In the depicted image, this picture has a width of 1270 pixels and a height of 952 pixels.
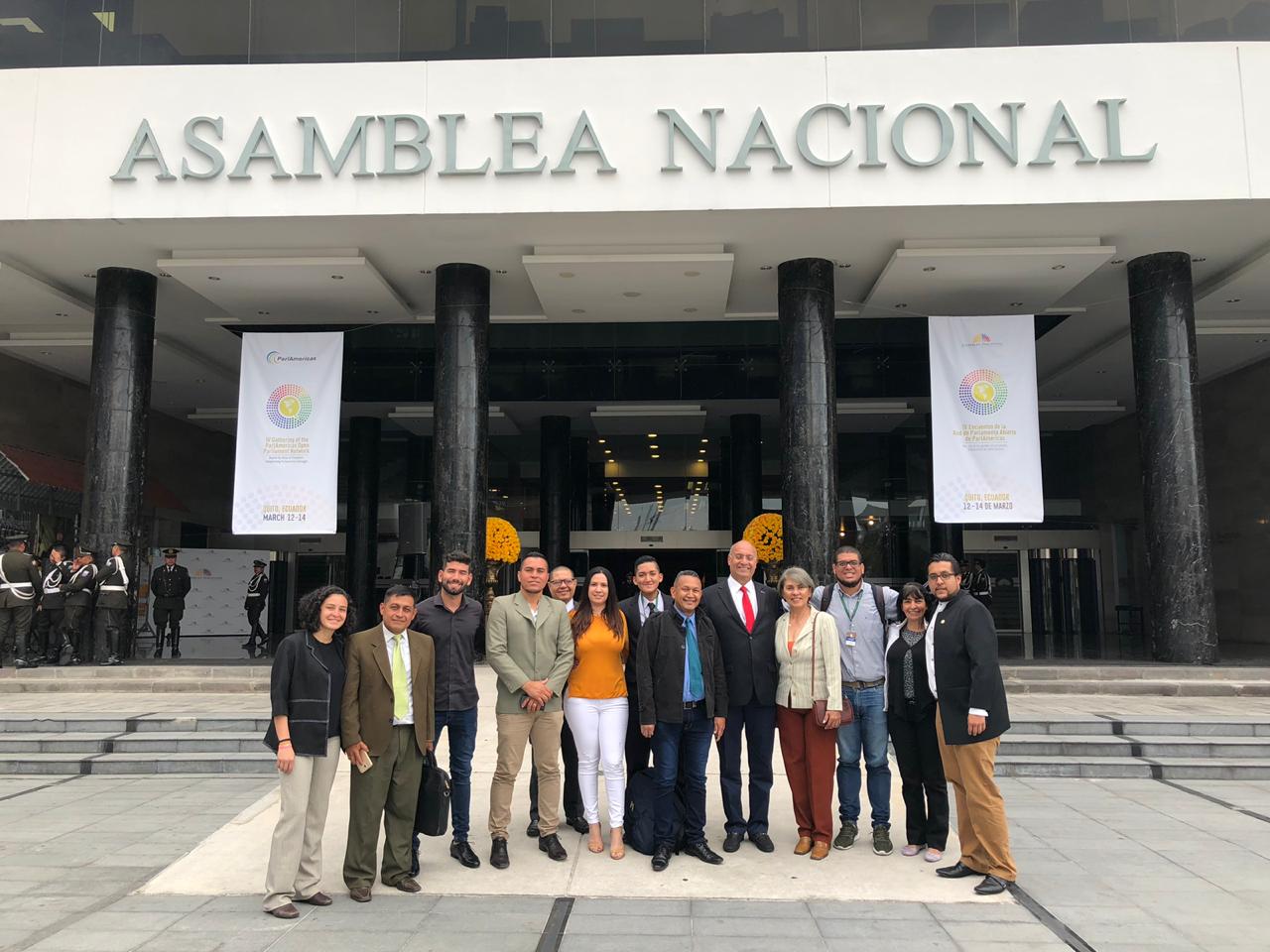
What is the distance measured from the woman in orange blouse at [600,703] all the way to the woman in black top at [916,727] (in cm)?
158

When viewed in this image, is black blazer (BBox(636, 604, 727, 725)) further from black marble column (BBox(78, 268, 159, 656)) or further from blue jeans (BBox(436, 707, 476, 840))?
black marble column (BBox(78, 268, 159, 656))

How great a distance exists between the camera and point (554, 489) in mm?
19219

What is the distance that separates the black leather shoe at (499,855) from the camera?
194 inches

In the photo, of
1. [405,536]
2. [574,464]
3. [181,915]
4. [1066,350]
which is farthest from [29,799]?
[1066,350]

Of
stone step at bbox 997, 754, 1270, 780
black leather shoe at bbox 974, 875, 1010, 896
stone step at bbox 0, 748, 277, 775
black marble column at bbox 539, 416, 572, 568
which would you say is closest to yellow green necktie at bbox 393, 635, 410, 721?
black leather shoe at bbox 974, 875, 1010, 896

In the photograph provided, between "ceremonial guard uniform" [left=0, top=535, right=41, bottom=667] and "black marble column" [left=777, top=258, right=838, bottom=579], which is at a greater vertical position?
"black marble column" [left=777, top=258, right=838, bottom=579]

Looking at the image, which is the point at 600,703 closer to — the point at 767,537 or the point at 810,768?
the point at 810,768

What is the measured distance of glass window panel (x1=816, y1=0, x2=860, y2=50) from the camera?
1022 cm

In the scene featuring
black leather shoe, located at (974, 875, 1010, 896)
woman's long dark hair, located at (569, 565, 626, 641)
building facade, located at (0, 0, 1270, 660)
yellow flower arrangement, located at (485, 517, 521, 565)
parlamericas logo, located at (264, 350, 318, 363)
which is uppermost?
building facade, located at (0, 0, 1270, 660)

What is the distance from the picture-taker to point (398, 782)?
4605 mm

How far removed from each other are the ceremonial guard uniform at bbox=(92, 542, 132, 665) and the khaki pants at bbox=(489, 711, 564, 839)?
324 inches

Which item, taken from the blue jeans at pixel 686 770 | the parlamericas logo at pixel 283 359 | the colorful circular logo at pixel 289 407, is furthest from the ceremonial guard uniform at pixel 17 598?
the blue jeans at pixel 686 770

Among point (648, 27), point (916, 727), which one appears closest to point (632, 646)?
point (916, 727)

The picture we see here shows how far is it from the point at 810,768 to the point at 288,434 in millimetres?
8931
